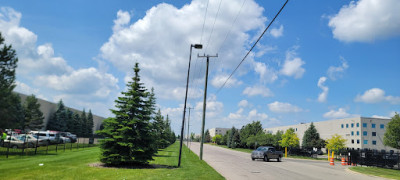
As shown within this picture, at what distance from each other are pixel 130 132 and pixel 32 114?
50.9 m

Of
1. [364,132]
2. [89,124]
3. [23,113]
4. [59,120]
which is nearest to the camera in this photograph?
[23,113]

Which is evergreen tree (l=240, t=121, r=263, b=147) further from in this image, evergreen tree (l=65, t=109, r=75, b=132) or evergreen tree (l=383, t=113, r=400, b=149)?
evergreen tree (l=65, t=109, r=75, b=132)

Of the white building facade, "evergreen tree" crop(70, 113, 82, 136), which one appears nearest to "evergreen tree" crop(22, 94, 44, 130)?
"evergreen tree" crop(70, 113, 82, 136)

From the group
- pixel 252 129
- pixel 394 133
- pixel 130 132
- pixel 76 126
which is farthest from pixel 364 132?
pixel 76 126

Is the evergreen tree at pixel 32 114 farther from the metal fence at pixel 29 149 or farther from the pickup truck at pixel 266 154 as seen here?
the pickup truck at pixel 266 154

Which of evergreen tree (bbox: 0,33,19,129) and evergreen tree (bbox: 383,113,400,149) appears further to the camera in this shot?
evergreen tree (bbox: 383,113,400,149)

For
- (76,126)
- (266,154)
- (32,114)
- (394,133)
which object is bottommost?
(266,154)

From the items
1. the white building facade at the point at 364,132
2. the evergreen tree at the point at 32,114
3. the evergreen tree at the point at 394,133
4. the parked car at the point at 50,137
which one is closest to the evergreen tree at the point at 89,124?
the evergreen tree at the point at 32,114

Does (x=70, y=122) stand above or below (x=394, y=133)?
below

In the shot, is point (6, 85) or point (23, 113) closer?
point (6, 85)

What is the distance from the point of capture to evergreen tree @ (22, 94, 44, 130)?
5578cm

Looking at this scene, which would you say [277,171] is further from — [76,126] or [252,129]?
Result: [76,126]

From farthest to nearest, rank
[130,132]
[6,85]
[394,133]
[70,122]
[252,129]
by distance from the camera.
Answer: [252,129], [70,122], [394,133], [6,85], [130,132]

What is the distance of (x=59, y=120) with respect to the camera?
67.9m
